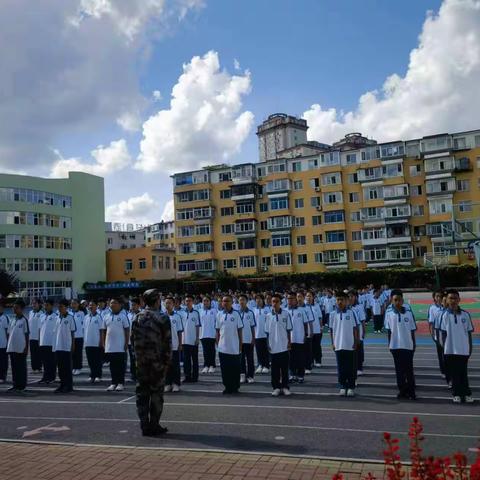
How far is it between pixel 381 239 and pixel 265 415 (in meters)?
53.0

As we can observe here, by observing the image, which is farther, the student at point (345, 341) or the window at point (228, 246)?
the window at point (228, 246)

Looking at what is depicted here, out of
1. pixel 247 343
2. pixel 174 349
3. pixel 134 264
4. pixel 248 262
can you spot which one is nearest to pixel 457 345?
pixel 247 343

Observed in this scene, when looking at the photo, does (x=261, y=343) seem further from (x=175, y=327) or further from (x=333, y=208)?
(x=333, y=208)

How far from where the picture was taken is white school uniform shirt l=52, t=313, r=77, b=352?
11.4 meters

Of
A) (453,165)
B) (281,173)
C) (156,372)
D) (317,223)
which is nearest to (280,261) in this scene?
(317,223)

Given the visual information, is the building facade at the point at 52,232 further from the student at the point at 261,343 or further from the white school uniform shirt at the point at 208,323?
the student at the point at 261,343

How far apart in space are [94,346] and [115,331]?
1.81m

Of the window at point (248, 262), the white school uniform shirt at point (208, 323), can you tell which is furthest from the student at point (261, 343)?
the window at point (248, 262)

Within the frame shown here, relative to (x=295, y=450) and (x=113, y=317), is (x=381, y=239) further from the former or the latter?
(x=295, y=450)

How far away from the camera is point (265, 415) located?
824 cm

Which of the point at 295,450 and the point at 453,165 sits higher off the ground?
the point at 453,165

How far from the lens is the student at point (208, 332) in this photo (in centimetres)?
1343

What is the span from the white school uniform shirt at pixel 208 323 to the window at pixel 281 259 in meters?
49.6

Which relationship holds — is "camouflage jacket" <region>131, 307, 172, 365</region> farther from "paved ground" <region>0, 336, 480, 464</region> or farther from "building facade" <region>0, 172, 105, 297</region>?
"building facade" <region>0, 172, 105, 297</region>
